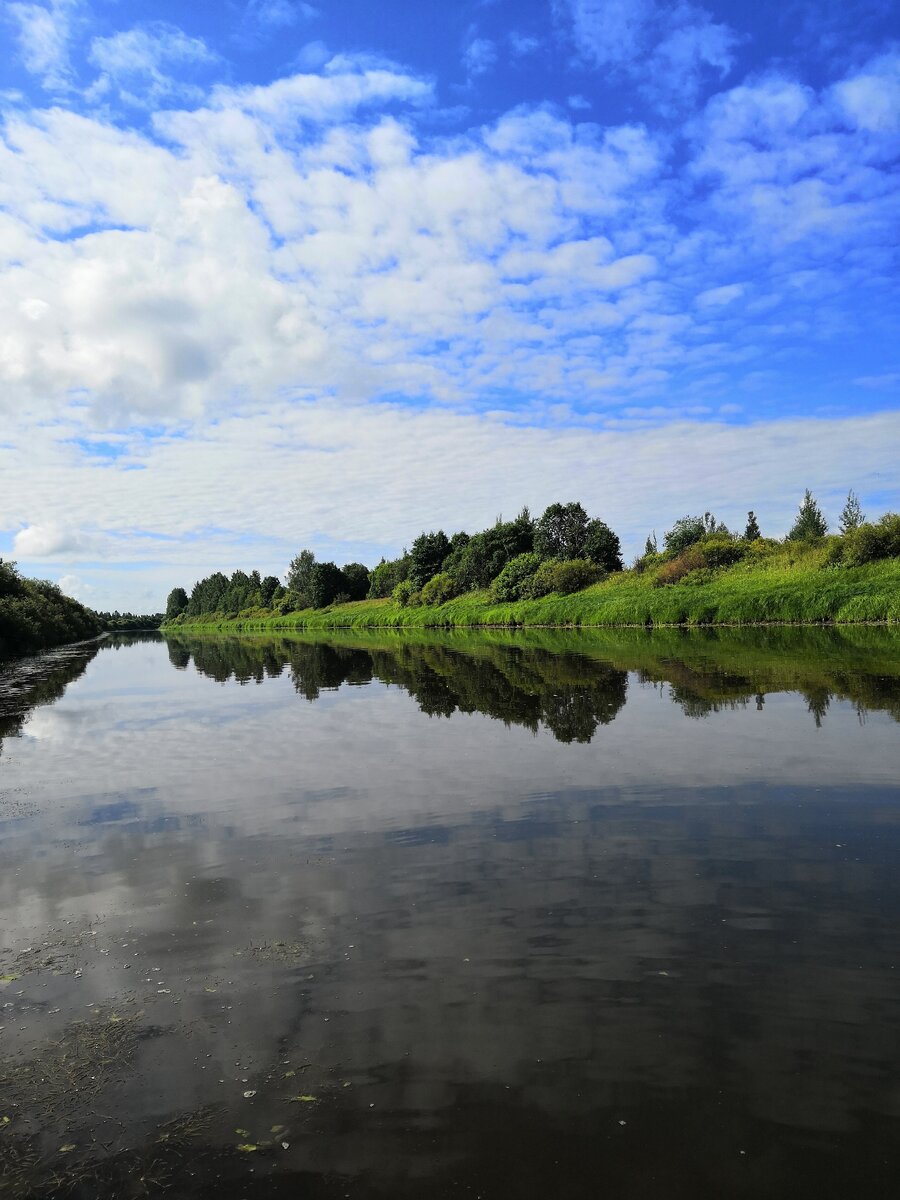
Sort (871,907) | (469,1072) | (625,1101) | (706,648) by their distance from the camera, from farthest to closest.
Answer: (706,648)
(871,907)
(469,1072)
(625,1101)

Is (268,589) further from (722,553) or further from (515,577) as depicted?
(722,553)

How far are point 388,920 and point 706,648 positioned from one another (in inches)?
1069

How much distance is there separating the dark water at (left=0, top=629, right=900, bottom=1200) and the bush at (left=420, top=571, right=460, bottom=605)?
8048 cm

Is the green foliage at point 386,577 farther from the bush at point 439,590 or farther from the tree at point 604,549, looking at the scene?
the tree at point 604,549

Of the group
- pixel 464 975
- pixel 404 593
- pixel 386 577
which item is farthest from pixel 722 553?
pixel 386 577

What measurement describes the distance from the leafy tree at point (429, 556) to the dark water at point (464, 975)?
301 feet

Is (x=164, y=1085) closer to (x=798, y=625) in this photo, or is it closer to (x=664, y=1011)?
(x=664, y=1011)

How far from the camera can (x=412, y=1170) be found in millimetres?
3385

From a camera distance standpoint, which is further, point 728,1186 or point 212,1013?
point 212,1013

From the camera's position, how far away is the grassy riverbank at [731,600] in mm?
40125

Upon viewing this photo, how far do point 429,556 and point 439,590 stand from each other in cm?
1213

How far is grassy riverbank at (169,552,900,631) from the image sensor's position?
132 ft

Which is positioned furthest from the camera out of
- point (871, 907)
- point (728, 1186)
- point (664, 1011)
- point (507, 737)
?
point (507, 737)

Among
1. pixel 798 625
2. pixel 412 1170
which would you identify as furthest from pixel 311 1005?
pixel 798 625
